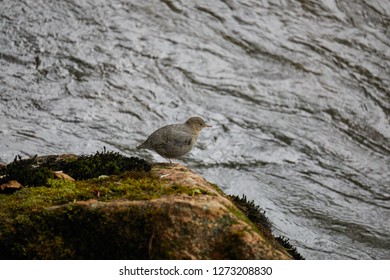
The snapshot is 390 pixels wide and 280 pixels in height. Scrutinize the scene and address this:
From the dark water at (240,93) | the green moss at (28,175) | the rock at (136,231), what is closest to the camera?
the rock at (136,231)

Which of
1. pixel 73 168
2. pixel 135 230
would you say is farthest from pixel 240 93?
pixel 135 230

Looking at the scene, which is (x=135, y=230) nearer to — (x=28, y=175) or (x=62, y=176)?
(x=62, y=176)

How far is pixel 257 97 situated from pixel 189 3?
231 cm

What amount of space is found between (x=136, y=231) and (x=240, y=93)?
6082 millimetres

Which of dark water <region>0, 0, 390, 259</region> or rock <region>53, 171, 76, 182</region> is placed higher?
rock <region>53, 171, 76, 182</region>

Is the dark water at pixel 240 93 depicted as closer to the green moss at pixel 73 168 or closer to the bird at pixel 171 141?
the bird at pixel 171 141

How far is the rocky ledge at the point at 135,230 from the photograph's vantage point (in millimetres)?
4031

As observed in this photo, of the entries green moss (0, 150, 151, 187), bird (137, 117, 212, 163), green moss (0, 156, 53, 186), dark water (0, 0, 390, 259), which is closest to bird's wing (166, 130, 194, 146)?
bird (137, 117, 212, 163)

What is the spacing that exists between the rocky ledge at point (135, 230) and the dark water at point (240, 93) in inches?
140

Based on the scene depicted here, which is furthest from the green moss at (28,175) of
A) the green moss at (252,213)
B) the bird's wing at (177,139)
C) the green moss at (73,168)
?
the bird's wing at (177,139)

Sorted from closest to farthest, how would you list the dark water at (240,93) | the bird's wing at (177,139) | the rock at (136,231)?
the rock at (136,231)
the bird's wing at (177,139)
the dark water at (240,93)

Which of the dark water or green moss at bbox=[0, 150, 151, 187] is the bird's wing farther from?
→ the dark water

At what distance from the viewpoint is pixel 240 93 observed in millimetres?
9969

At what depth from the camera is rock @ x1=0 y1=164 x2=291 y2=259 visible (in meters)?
4.03
